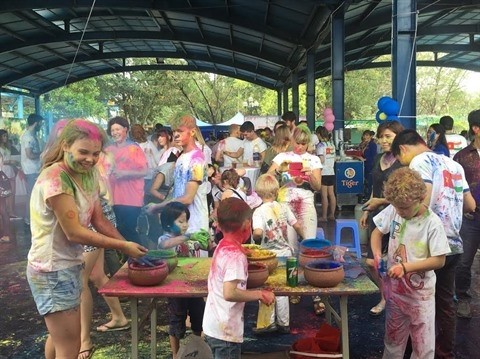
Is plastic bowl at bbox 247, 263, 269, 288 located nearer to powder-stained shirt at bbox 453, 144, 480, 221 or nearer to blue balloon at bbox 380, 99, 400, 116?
powder-stained shirt at bbox 453, 144, 480, 221

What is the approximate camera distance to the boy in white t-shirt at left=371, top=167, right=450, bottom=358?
9.66 ft

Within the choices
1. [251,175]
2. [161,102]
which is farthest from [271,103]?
[251,175]

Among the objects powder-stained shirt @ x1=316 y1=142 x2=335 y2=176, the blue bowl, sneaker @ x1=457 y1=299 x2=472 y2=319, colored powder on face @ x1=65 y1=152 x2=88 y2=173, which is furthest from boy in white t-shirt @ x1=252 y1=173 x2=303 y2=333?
powder-stained shirt @ x1=316 y1=142 x2=335 y2=176

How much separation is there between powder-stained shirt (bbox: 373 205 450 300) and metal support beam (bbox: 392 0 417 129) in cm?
410

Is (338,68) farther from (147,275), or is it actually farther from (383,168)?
(147,275)

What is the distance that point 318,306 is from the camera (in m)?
4.86

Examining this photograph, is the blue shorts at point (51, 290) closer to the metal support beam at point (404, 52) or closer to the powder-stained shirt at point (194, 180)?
the powder-stained shirt at point (194, 180)

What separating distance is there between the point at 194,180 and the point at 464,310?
2765 millimetres

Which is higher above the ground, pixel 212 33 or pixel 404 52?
pixel 212 33

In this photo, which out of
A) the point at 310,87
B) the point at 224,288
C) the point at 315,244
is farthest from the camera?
the point at 310,87

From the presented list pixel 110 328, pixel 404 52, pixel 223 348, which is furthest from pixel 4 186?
pixel 223 348

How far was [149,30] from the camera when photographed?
1809 cm

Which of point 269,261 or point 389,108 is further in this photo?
point 389,108

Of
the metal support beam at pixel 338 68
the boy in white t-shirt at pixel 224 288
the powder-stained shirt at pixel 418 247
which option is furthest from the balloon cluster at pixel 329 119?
the boy in white t-shirt at pixel 224 288
